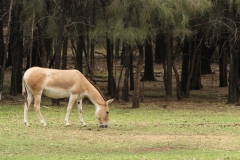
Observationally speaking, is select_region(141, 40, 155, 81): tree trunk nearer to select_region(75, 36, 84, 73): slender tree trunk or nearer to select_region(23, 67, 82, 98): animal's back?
Answer: select_region(75, 36, 84, 73): slender tree trunk

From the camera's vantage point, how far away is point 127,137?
48.6 ft

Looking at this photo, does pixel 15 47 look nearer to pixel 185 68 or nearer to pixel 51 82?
pixel 185 68

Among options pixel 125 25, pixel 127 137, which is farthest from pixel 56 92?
pixel 125 25

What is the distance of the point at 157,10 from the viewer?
74.6 feet

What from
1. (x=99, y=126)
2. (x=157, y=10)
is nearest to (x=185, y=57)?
(x=157, y=10)

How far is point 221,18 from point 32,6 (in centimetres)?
825

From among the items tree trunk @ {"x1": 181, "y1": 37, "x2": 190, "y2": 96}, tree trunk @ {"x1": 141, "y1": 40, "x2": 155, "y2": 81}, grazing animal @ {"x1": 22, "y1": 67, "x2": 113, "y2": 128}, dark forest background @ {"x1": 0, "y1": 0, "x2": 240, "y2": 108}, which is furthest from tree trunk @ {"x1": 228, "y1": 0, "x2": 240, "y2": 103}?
tree trunk @ {"x1": 141, "y1": 40, "x2": 155, "y2": 81}

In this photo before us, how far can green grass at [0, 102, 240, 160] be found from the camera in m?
12.3

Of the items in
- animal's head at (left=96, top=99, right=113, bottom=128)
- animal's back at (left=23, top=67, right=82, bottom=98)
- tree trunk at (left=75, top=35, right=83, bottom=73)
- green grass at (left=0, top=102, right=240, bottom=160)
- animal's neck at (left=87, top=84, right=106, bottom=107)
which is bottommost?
green grass at (left=0, top=102, right=240, bottom=160)

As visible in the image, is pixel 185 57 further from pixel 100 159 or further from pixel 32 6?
pixel 100 159

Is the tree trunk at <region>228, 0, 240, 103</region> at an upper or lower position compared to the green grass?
upper

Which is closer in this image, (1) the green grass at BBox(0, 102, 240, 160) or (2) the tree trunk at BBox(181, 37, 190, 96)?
(1) the green grass at BBox(0, 102, 240, 160)

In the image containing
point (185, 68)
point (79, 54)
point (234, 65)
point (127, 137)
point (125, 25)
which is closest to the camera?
point (127, 137)

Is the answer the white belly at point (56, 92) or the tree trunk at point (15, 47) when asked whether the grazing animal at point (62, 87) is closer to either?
the white belly at point (56, 92)
